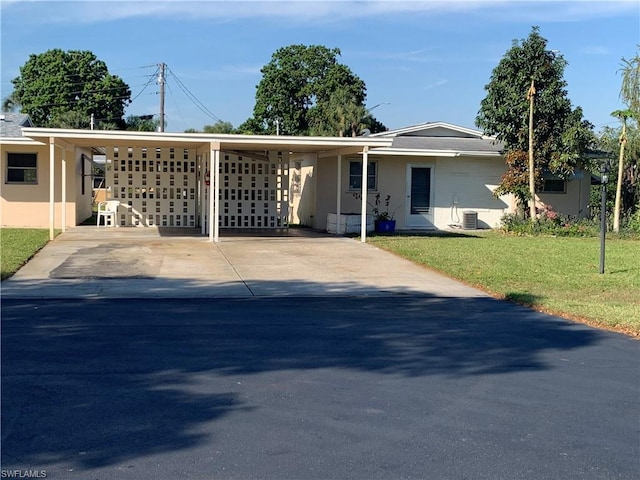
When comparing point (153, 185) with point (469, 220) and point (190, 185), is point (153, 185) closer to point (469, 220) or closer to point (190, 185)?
point (190, 185)

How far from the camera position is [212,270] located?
45.2 ft

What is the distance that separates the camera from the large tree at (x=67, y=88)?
55062 mm

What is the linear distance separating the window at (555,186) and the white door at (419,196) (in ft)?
13.4

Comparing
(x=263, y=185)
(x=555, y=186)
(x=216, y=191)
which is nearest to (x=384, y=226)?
(x=263, y=185)

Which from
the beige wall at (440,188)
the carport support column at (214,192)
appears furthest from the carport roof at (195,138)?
the beige wall at (440,188)

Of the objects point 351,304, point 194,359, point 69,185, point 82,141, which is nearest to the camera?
point 194,359

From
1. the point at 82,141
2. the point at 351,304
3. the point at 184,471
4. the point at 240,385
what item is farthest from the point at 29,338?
the point at 82,141

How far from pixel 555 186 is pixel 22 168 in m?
17.5

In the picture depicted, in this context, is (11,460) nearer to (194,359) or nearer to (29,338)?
(194,359)

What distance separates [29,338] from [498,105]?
1961 cm

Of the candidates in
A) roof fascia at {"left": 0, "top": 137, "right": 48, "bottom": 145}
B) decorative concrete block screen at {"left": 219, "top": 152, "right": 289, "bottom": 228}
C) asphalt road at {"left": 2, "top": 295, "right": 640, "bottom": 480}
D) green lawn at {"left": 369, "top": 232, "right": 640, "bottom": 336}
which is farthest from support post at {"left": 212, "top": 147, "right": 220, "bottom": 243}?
asphalt road at {"left": 2, "top": 295, "right": 640, "bottom": 480}

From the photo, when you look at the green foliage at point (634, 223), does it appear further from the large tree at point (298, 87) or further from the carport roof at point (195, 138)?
the large tree at point (298, 87)

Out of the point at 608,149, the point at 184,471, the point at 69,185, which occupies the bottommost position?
the point at 184,471

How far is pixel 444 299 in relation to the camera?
11.5 metres
